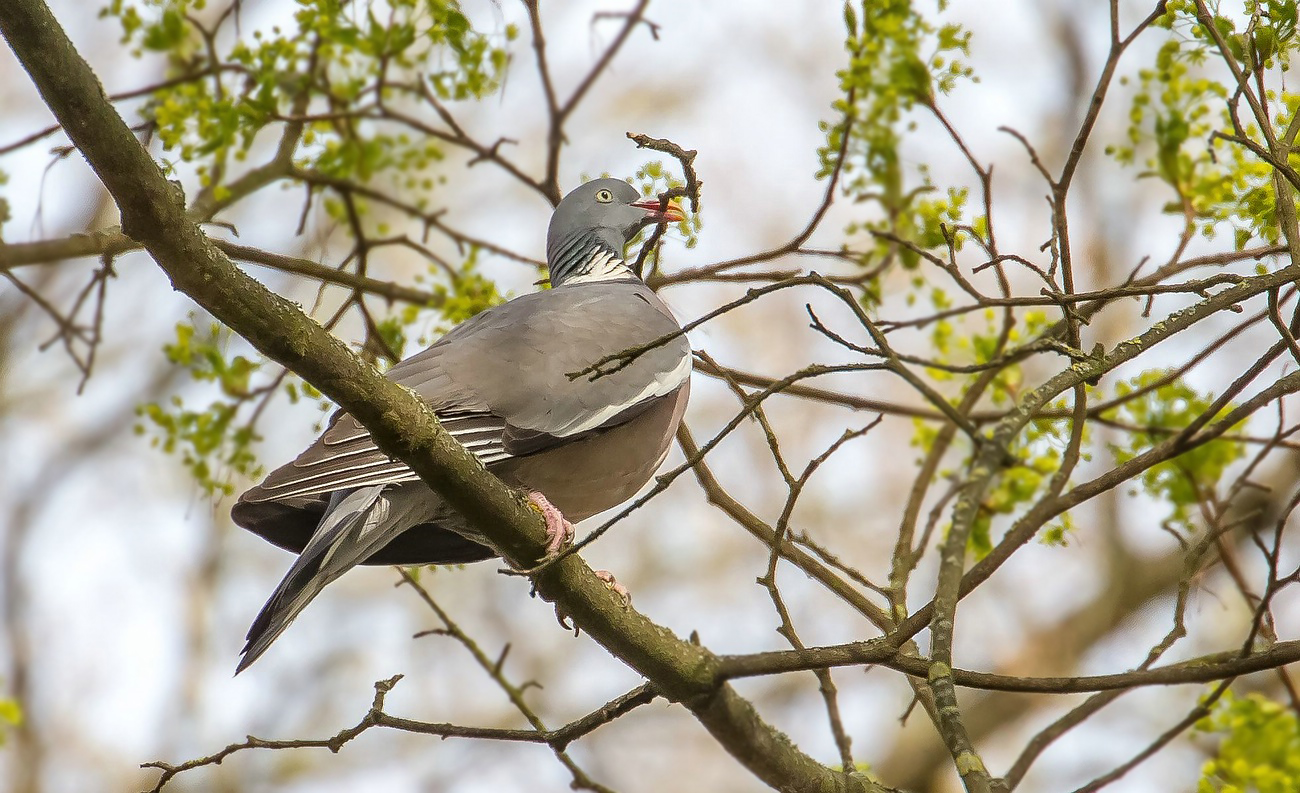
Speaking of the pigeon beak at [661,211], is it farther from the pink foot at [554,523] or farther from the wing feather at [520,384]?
the pink foot at [554,523]

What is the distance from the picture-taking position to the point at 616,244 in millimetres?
5297

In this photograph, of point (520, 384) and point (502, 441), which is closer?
point (502, 441)

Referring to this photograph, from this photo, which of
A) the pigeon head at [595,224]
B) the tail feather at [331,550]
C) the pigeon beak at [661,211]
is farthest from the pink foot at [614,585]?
the pigeon beak at [661,211]

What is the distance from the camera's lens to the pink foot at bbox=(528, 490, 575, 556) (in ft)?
11.8

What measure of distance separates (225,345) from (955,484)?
2858 millimetres

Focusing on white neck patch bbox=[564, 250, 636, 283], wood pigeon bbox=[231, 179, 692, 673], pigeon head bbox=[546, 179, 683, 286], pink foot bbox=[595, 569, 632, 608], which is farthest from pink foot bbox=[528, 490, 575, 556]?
pigeon head bbox=[546, 179, 683, 286]

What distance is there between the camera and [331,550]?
3.40 m

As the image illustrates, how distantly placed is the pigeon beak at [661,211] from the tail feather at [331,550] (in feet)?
6.77

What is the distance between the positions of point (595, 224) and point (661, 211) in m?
0.29

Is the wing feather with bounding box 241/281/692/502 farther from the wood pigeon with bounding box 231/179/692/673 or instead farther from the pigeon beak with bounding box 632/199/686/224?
the pigeon beak with bounding box 632/199/686/224

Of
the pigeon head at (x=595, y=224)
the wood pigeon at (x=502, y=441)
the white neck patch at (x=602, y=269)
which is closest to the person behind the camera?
the wood pigeon at (x=502, y=441)

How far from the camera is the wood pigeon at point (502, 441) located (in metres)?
3.43

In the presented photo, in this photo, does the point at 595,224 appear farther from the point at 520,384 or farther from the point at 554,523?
the point at 554,523

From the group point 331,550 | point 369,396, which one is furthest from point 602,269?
point 369,396
